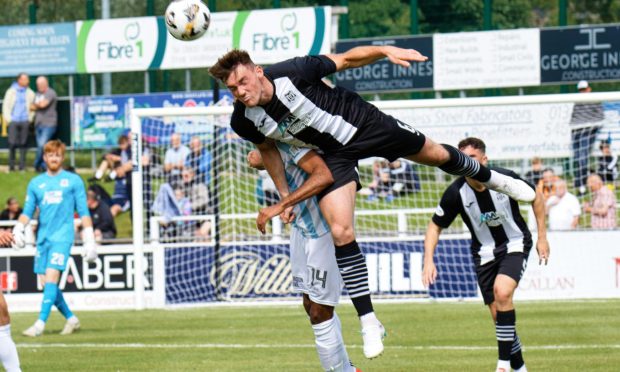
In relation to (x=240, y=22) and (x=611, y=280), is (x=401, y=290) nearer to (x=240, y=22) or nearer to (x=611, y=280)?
(x=611, y=280)

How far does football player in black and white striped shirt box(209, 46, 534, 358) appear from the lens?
816cm

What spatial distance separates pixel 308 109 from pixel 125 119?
66.3 ft

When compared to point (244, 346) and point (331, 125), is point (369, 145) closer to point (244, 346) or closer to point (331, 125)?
point (331, 125)

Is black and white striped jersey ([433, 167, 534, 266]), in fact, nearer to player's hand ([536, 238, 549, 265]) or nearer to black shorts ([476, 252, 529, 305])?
black shorts ([476, 252, 529, 305])

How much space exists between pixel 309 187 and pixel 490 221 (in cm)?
250

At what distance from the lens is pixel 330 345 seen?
8.55 metres

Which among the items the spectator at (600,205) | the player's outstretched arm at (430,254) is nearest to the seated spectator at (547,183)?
the spectator at (600,205)

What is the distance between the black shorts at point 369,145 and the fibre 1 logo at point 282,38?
18057 millimetres

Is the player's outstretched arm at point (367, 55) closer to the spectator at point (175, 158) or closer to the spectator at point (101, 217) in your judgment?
the spectator at point (175, 158)

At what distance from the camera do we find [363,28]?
102 ft

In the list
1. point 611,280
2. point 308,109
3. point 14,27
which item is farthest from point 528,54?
point 308,109

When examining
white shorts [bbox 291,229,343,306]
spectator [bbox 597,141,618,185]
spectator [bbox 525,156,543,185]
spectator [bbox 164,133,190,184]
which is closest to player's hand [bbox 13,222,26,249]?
white shorts [bbox 291,229,343,306]

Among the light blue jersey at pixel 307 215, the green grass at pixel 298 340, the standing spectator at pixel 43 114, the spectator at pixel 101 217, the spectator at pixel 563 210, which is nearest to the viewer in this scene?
the light blue jersey at pixel 307 215

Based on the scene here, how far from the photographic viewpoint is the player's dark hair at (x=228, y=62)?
803 centimetres
